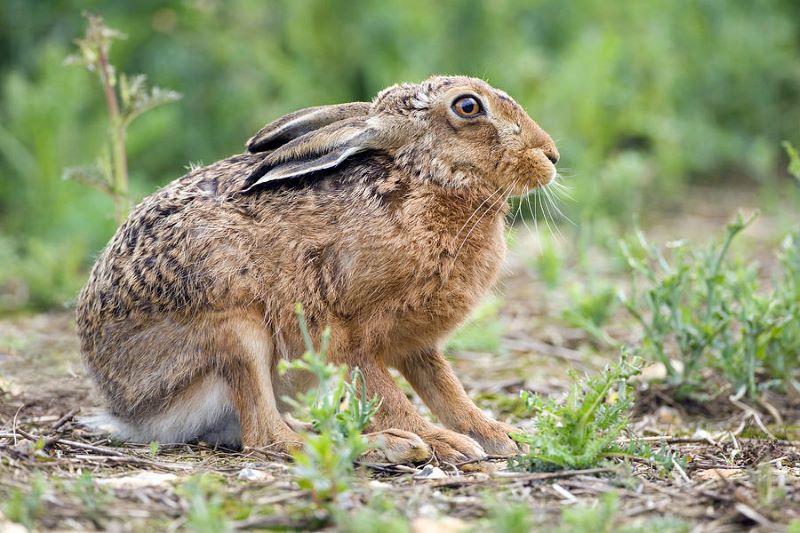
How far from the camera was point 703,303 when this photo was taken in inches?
228

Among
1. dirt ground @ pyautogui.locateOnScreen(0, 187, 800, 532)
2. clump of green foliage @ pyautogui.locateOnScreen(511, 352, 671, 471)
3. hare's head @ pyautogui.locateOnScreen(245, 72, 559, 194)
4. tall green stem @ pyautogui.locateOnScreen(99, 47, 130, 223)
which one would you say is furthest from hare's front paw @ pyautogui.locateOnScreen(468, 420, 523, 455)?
tall green stem @ pyautogui.locateOnScreen(99, 47, 130, 223)

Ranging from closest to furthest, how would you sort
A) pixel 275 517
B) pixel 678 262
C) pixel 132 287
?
pixel 275 517 < pixel 132 287 < pixel 678 262

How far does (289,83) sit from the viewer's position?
9.44 metres

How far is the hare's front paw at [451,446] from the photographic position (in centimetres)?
458

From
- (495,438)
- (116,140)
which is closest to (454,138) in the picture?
(495,438)

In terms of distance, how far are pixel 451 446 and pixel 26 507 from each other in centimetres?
186

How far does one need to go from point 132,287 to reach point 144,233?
→ 0.83ft

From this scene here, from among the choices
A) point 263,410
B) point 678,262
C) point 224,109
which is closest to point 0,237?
point 224,109

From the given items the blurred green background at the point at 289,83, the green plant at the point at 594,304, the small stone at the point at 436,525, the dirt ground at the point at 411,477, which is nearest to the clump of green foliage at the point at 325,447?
the dirt ground at the point at 411,477

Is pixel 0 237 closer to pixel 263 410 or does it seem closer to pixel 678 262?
pixel 263 410

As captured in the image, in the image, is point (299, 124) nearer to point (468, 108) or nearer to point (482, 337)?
point (468, 108)

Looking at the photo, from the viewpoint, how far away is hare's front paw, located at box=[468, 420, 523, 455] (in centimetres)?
486

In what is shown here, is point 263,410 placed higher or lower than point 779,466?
higher

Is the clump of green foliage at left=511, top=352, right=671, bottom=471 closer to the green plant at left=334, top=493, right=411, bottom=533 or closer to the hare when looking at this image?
the hare
